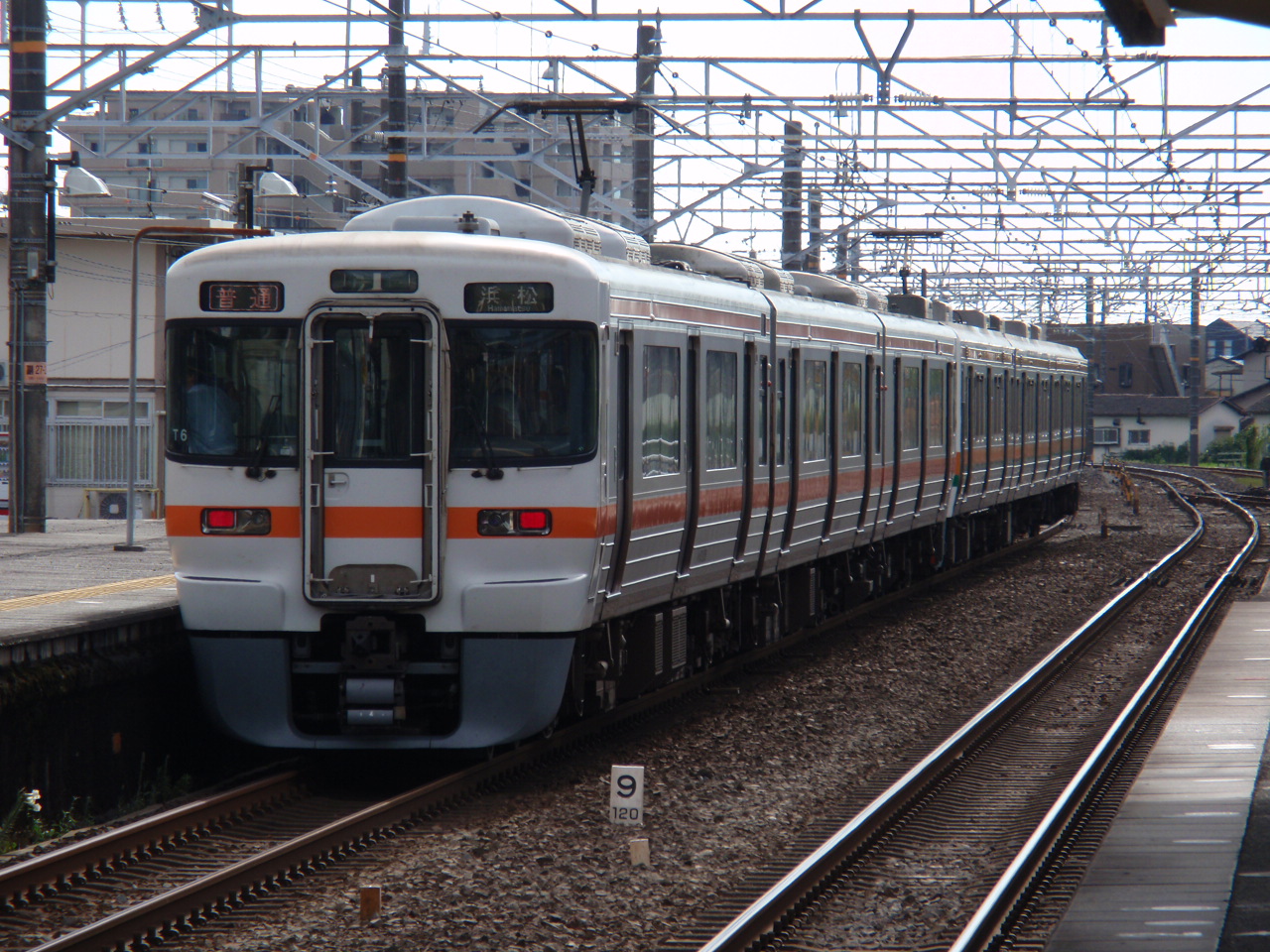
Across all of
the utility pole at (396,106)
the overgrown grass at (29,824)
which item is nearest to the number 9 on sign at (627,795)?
the overgrown grass at (29,824)

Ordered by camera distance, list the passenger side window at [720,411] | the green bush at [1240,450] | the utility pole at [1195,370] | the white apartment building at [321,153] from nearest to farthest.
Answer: the passenger side window at [720,411] → the white apartment building at [321,153] → the utility pole at [1195,370] → the green bush at [1240,450]

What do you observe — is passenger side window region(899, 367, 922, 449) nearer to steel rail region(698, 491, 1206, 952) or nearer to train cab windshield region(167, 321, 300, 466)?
steel rail region(698, 491, 1206, 952)

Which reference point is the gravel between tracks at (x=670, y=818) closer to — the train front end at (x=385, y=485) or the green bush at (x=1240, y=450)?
the train front end at (x=385, y=485)

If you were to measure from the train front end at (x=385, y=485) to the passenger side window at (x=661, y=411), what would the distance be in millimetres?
1094

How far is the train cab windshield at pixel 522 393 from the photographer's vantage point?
28.0ft

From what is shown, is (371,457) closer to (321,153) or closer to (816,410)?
(816,410)

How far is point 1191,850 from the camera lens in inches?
295

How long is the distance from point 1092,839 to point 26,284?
38.5 feet

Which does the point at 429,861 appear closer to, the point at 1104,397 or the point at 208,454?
the point at 208,454

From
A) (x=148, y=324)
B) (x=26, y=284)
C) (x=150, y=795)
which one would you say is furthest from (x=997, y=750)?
(x=148, y=324)

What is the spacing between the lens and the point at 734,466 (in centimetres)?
1154

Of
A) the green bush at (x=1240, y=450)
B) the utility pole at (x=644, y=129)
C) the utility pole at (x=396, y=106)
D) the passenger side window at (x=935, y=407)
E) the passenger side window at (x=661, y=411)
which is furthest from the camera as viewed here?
the green bush at (x=1240, y=450)

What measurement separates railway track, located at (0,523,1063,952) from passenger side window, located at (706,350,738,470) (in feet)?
9.07

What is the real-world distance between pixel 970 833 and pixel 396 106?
11.8 m
